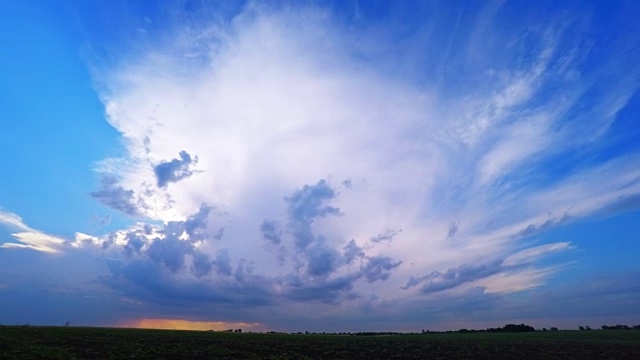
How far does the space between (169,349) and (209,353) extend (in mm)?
6500

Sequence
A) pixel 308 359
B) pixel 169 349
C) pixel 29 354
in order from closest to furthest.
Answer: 1. pixel 29 354
2. pixel 308 359
3. pixel 169 349

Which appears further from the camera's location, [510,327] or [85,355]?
[510,327]

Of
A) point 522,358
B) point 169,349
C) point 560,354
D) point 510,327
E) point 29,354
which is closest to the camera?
point 29,354

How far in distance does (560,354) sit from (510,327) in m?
149

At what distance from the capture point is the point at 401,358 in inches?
2163

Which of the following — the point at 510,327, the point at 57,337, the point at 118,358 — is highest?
the point at 510,327

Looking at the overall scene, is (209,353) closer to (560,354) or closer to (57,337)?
(57,337)

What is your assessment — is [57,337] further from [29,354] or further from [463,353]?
[463,353]

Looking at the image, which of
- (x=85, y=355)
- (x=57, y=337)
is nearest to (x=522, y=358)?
(x=85, y=355)

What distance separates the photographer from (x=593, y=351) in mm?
65812

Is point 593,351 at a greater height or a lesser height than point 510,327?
lesser

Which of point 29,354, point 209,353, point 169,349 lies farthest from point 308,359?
point 29,354

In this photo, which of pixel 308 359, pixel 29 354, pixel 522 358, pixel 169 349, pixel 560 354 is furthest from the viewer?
pixel 560 354

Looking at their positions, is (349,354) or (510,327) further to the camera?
(510,327)
